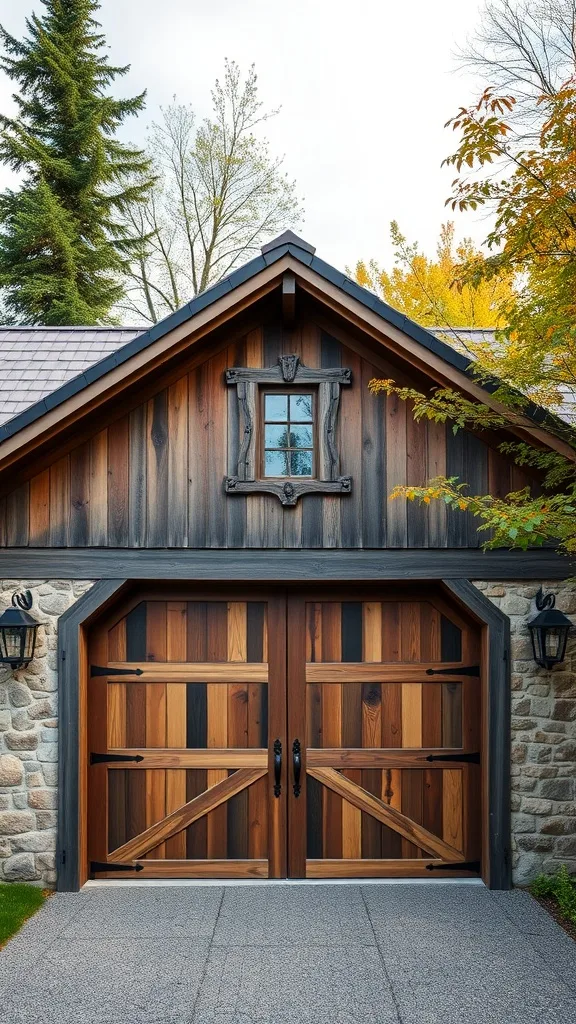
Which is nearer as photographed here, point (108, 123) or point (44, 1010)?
point (44, 1010)

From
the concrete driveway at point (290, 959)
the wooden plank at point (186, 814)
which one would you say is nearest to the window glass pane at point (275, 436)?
the wooden plank at point (186, 814)

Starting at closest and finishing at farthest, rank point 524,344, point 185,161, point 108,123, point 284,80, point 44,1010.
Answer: point 44,1010, point 524,344, point 284,80, point 185,161, point 108,123

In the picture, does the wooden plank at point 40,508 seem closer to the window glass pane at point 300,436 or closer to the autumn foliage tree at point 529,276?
A: the window glass pane at point 300,436

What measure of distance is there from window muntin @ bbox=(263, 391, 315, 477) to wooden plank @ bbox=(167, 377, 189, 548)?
626 mm

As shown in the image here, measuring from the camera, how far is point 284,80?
1497 centimetres

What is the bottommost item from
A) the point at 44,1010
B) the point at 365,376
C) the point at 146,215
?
the point at 44,1010

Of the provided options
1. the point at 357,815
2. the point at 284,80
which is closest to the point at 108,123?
the point at 284,80

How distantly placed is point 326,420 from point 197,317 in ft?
4.06

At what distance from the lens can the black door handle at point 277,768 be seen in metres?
5.52

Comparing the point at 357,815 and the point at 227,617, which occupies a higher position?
the point at 227,617

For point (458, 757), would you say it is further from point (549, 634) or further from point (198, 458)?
point (198, 458)

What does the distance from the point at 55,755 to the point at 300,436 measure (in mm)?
3078

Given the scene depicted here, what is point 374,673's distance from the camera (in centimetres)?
562

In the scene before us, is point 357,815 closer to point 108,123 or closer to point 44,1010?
point 44,1010
